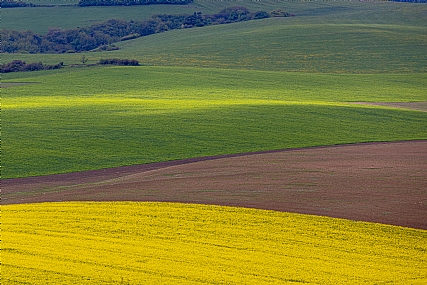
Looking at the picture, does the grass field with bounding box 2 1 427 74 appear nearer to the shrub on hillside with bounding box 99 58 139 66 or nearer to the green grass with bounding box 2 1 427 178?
the green grass with bounding box 2 1 427 178

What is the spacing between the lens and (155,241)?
14.5m

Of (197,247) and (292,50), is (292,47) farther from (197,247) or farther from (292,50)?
(197,247)

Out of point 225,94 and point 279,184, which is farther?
point 225,94

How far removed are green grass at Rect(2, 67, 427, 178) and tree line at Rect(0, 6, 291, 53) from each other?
35.5 meters

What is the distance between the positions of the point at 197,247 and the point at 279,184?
321 inches

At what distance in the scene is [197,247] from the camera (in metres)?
14.1

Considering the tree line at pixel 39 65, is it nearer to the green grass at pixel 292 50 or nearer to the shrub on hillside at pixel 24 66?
the shrub on hillside at pixel 24 66

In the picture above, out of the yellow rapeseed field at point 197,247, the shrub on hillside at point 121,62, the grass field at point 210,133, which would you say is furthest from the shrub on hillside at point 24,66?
the yellow rapeseed field at point 197,247

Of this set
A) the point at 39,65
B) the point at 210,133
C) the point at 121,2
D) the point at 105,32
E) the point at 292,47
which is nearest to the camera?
the point at 210,133

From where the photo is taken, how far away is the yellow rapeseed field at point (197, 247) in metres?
12.2

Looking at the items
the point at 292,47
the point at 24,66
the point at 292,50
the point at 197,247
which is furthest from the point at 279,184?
the point at 292,47

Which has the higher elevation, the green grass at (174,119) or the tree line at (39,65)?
the green grass at (174,119)

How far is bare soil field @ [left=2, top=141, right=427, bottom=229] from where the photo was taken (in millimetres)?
18719

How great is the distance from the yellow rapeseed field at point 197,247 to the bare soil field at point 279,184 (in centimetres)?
160
